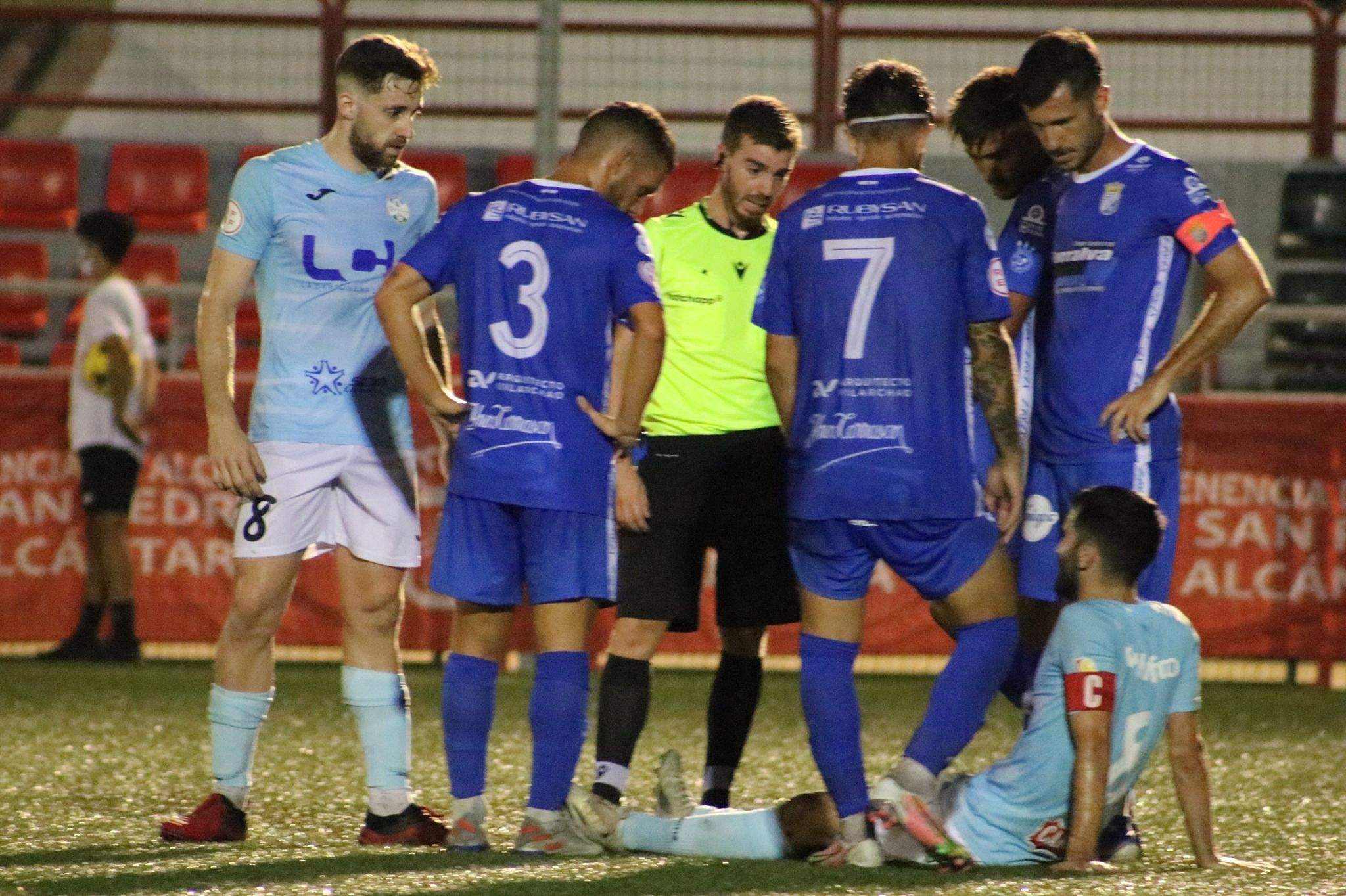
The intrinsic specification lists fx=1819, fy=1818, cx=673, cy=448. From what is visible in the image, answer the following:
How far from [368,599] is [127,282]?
4.50 meters

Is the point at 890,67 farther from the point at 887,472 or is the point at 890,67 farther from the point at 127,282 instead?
the point at 127,282

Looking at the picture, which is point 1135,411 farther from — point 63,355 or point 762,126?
point 63,355

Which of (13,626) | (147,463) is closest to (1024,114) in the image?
(147,463)

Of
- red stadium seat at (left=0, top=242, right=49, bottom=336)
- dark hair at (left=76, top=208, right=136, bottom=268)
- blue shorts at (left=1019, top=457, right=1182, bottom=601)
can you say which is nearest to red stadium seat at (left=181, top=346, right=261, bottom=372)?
dark hair at (left=76, top=208, right=136, bottom=268)

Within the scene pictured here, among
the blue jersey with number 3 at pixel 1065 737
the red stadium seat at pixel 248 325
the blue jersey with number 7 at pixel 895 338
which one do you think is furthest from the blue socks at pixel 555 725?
the red stadium seat at pixel 248 325

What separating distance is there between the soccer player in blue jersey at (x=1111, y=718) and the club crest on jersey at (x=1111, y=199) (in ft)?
2.34

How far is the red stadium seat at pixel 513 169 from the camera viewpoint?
11977 mm

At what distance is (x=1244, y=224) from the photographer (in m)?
12.2

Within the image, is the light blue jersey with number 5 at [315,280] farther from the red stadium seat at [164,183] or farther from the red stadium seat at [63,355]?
the red stadium seat at [164,183]

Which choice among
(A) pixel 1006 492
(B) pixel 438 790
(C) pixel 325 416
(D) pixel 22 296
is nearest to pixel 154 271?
(D) pixel 22 296

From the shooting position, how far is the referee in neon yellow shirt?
190 inches

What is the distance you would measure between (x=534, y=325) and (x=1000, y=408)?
3.67 feet

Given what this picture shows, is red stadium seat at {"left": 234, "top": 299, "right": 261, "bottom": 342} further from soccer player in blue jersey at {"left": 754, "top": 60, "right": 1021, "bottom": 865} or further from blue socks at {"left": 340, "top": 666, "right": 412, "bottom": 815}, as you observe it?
soccer player in blue jersey at {"left": 754, "top": 60, "right": 1021, "bottom": 865}

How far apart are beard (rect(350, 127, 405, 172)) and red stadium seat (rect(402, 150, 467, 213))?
7190mm
